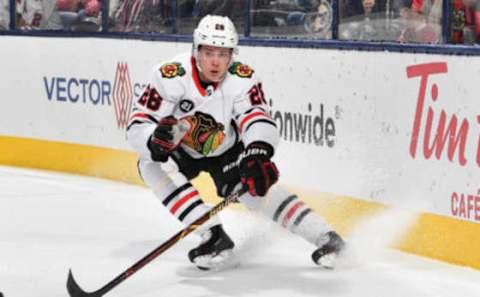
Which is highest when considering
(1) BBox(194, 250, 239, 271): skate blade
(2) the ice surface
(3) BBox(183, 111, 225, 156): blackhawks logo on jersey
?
(3) BBox(183, 111, 225, 156): blackhawks logo on jersey

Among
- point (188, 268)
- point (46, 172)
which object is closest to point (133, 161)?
point (46, 172)

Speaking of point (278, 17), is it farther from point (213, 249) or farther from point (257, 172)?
point (257, 172)

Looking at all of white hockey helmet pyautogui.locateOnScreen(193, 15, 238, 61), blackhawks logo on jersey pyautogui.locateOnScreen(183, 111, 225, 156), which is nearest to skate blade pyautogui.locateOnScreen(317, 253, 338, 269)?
blackhawks logo on jersey pyautogui.locateOnScreen(183, 111, 225, 156)

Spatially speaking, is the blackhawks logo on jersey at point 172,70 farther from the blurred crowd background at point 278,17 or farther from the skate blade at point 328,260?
the blurred crowd background at point 278,17

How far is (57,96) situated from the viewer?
898 cm

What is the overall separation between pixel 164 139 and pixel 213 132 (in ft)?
1.50

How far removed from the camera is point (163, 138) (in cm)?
506

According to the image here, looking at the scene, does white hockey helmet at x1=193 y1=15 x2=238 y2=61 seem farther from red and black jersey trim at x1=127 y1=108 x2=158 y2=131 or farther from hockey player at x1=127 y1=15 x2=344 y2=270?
red and black jersey trim at x1=127 y1=108 x2=158 y2=131

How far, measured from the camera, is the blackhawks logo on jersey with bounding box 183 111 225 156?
5445mm

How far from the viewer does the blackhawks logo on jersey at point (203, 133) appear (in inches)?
214

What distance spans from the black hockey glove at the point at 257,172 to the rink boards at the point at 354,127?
0.97 m

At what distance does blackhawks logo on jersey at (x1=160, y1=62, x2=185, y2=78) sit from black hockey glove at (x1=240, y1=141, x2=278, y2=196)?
497 millimetres

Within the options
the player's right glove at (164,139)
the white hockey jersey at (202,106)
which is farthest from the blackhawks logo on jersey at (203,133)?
the player's right glove at (164,139)

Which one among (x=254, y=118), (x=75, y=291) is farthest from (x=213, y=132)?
(x=75, y=291)
